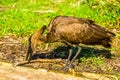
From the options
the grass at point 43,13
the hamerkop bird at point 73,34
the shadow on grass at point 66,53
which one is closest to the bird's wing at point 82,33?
the hamerkop bird at point 73,34

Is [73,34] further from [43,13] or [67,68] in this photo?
[43,13]

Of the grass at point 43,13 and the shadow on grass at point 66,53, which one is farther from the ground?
the grass at point 43,13

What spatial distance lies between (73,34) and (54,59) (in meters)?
0.80

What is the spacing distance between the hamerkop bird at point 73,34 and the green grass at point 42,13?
2.06 metres

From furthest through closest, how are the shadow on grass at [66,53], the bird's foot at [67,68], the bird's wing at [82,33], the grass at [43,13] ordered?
the grass at [43,13] < the shadow on grass at [66,53] < the bird's wing at [82,33] < the bird's foot at [67,68]

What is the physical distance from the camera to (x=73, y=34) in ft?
27.9

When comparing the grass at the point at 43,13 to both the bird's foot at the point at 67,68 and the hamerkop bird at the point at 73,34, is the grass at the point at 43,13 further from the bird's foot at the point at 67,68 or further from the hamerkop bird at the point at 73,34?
the bird's foot at the point at 67,68

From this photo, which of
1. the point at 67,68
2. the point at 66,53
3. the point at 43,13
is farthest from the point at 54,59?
the point at 43,13

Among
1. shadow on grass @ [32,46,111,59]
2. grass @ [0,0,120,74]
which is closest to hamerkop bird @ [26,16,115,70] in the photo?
shadow on grass @ [32,46,111,59]

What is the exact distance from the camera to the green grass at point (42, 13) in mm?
11211

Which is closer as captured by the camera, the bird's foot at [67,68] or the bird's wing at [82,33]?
the bird's foot at [67,68]

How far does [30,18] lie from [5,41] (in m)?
1.71

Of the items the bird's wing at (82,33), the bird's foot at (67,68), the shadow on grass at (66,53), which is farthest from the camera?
the shadow on grass at (66,53)

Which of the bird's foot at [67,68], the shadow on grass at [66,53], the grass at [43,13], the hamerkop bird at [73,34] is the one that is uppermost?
the hamerkop bird at [73,34]
